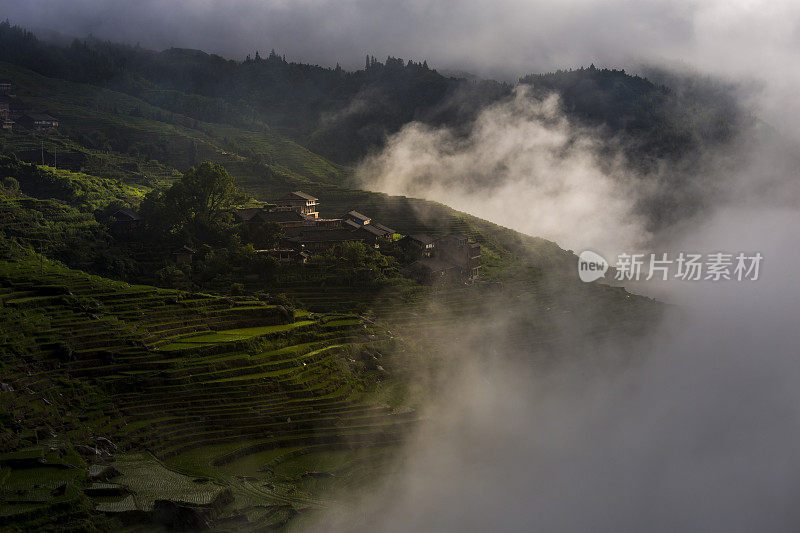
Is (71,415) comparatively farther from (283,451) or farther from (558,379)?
(558,379)

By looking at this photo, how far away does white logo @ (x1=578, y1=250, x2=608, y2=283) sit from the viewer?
44719 mm

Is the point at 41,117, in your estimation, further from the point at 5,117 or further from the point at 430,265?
the point at 430,265

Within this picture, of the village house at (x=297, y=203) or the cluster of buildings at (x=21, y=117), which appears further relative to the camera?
the cluster of buildings at (x=21, y=117)

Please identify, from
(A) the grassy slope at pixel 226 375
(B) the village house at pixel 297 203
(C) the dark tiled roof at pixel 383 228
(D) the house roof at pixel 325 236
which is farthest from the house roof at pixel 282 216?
(A) the grassy slope at pixel 226 375

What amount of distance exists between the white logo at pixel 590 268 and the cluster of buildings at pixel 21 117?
4011 cm

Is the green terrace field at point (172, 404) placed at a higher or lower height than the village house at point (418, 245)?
lower

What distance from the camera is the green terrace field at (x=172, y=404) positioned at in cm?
1666

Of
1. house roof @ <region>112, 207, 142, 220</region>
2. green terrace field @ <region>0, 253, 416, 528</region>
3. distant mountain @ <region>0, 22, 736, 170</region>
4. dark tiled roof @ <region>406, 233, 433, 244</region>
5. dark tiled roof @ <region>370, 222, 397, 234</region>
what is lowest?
green terrace field @ <region>0, 253, 416, 528</region>

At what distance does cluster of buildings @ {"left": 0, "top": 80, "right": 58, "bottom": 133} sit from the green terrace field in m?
32.2

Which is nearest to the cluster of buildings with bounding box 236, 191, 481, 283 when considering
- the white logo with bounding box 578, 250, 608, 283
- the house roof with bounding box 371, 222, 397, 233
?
the house roof with bounding box 371, 222, 397, 233

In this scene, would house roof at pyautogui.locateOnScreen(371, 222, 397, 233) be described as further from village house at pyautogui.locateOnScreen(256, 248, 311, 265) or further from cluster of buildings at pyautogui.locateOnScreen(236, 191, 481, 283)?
village house at pyautogui.locateOnScreen(256, 248, 311, 265)

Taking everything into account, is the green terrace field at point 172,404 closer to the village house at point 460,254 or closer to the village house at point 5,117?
the village house at point 460,254

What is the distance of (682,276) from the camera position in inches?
2060

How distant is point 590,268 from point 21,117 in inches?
1730
